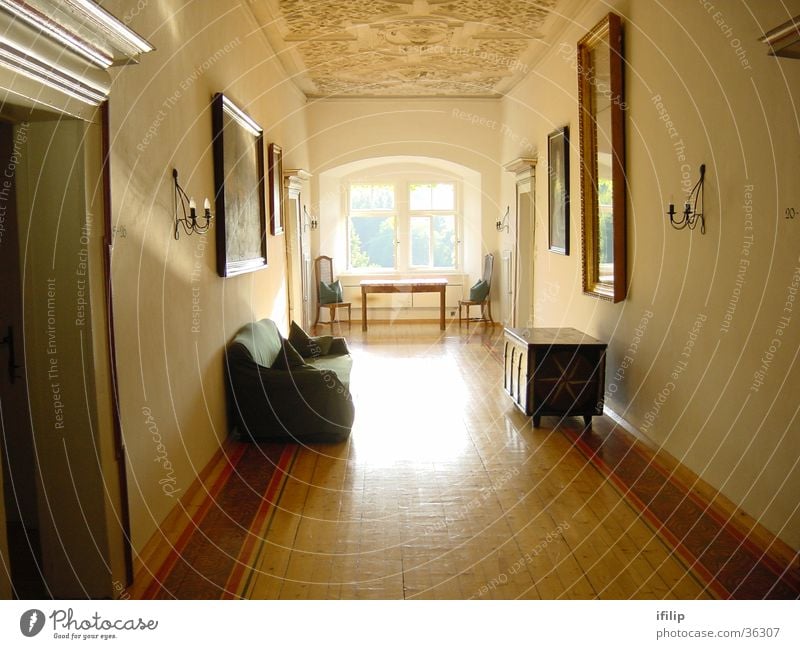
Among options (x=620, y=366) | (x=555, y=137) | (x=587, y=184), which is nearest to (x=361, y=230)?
(x=555, y=137)

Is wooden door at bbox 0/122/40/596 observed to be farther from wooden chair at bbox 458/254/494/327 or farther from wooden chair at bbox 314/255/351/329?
wooden chair at bbox 458/254/494/327

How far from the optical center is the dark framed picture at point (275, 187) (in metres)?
8.91

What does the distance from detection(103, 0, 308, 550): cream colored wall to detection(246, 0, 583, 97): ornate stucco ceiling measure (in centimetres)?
130

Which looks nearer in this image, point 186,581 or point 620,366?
point 186,581

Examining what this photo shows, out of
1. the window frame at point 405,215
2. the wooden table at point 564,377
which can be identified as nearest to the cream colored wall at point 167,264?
the wooden table at point 564,377

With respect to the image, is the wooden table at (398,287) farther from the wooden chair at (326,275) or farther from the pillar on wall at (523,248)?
the pillar on wall at (523,248)

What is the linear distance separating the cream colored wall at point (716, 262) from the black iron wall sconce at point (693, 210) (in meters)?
0.07

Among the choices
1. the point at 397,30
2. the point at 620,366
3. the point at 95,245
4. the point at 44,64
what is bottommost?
the point at 620,366

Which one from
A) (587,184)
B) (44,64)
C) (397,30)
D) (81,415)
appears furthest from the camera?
(397,30)

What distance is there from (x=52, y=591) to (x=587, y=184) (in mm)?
5708

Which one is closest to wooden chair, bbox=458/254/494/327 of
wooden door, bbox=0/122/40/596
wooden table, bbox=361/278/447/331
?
wooden table, bbox=361/278/447/331

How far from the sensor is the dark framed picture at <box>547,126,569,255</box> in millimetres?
8555

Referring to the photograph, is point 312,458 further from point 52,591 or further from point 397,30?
point 397,30

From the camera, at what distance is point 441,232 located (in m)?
15.6
